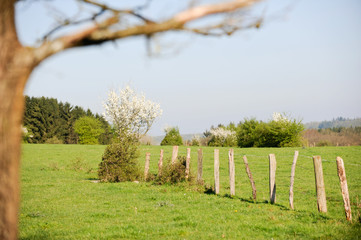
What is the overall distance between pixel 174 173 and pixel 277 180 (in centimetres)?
670

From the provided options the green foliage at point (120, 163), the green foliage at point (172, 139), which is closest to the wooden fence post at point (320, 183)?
the green foliage at point (120, 163)

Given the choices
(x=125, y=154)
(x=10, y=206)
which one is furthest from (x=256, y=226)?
(x=125, y=154)

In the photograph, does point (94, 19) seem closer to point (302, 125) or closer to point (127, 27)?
point (127, 27)

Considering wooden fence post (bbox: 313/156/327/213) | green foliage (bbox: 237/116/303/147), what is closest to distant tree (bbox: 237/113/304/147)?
green foliage (bbox: 237/116/303/147)

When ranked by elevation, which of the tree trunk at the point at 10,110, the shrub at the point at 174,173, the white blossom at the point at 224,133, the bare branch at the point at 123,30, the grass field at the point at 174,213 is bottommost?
the grass field at the point at 174,213

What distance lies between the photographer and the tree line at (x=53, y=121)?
2650 inches

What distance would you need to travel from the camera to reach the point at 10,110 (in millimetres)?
3096

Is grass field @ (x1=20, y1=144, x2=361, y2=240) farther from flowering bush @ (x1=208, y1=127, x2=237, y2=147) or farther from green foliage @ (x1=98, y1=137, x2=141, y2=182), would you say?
flowering bush @ (x1=208, y1=127, x2=237, y2=147)

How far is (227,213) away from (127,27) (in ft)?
27.0

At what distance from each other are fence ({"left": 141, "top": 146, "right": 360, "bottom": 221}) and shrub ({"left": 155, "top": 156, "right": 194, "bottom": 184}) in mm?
275

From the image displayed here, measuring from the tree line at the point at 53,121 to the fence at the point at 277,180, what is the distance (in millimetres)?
46199

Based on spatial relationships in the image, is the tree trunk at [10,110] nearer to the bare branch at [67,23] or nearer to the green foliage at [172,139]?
the bare branch at [67,23]

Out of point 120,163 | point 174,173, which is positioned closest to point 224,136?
point 120,163

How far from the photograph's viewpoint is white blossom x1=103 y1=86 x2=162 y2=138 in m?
51.1
